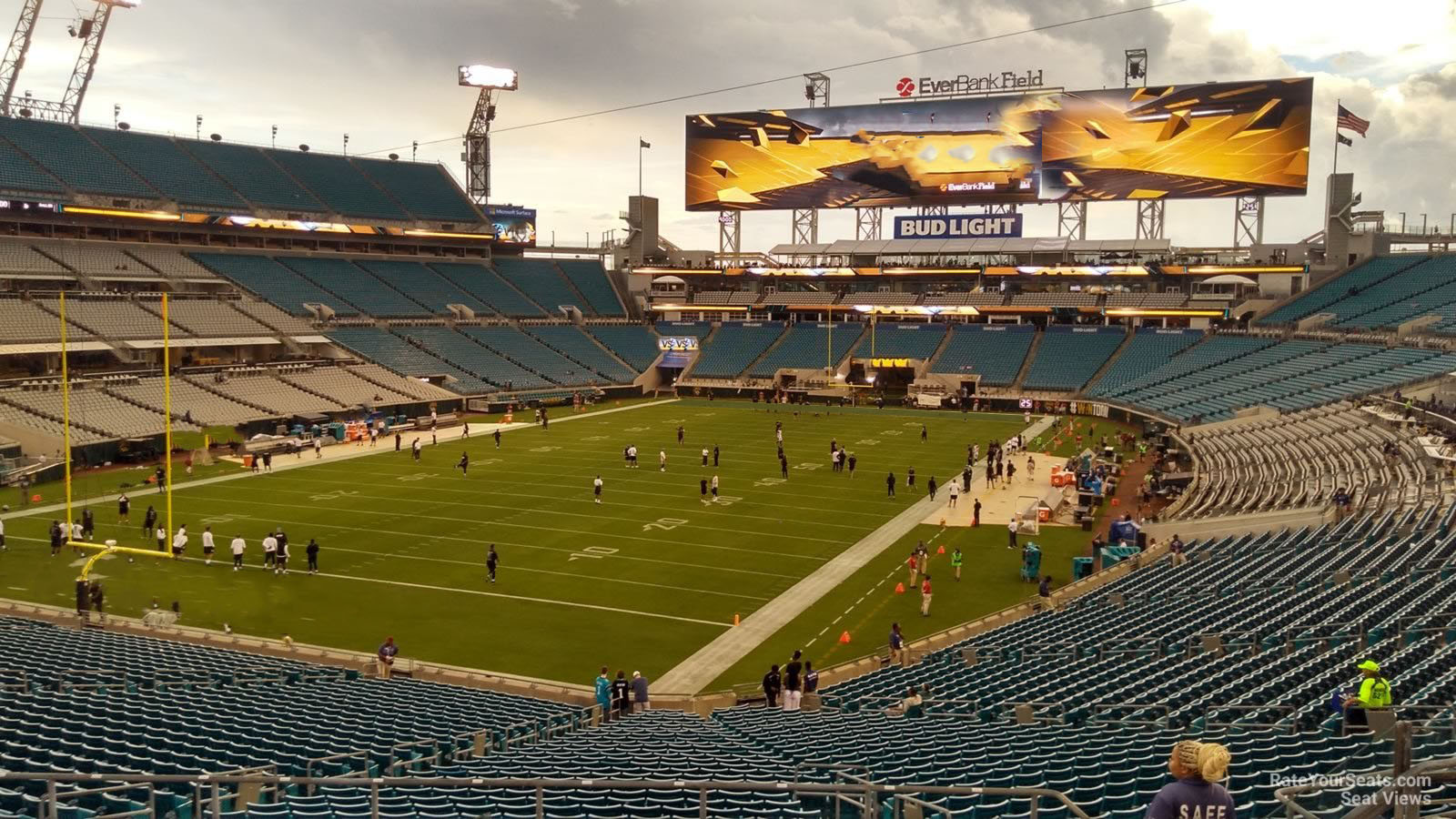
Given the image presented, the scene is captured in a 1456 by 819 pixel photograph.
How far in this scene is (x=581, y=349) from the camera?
2844 inches

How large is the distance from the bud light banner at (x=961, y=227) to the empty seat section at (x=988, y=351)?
6.46 m

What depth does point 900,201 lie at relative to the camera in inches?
2707

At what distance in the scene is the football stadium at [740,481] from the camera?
33.3ft

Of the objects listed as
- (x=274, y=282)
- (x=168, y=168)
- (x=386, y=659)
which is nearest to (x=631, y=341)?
(x=274, y=282)

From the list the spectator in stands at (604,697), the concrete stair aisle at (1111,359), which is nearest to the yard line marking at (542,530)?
the spectator in stands at (604,697)

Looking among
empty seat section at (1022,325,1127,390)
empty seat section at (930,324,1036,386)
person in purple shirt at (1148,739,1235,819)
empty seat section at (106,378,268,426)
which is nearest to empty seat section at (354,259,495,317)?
empty seat section at (106,378,268,426)

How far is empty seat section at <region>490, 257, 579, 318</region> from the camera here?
7831 centimetres

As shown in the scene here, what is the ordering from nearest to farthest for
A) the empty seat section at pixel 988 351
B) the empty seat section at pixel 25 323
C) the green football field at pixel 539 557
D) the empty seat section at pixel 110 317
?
the green football field at pixel 539 557
the empty seat section at pixel 25 323
the empty seat section at pixel 110 317
the empty seat section at pixel 988 351

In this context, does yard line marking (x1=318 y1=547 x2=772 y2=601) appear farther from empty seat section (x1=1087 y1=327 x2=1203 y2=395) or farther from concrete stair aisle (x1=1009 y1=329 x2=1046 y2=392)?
concrete stair aisle (x1=1009 y1=329 x2=1046 y2=392)

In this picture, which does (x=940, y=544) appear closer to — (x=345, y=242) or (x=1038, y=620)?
(x=1038, y=620)

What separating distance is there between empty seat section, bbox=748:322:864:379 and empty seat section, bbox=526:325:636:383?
30.0ft

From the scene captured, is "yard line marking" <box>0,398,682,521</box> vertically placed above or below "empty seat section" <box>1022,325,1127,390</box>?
below

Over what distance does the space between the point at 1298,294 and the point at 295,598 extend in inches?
2355

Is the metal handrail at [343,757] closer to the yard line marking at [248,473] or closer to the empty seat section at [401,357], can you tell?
the yard line marking at [248,473]
